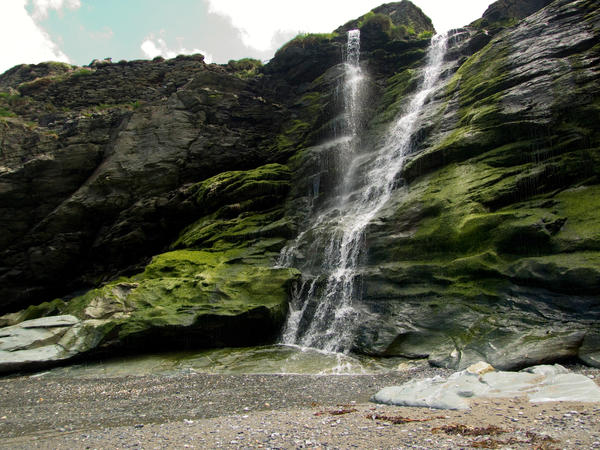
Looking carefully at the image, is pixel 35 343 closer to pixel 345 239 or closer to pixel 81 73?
pixel 345 239

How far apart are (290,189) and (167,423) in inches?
786

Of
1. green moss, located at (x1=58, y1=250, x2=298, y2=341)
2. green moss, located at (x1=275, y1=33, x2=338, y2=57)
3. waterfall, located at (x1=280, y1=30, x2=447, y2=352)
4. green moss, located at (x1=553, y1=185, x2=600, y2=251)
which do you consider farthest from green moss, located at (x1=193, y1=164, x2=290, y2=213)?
green moss, located at (x1=275, y1=33, x2=338, y2=57)

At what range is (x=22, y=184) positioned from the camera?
26.4 metres

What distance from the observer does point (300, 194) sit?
25.6 m

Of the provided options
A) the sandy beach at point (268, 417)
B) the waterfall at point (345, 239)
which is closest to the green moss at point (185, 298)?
the waterfall at point (345, 239)

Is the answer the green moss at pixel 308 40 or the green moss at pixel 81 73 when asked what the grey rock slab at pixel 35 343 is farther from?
the green moss at pixel 308 40

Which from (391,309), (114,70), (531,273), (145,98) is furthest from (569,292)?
(114,70)

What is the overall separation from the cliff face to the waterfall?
0.86m

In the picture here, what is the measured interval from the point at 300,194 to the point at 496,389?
18.8m

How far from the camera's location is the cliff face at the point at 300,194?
12875mm

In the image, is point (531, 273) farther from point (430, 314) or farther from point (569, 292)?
point (430, 314)

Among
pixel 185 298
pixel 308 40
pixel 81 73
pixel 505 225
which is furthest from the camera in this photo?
pixel 308 40

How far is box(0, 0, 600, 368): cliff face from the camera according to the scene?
12.9 m

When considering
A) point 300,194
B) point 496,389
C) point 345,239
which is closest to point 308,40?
point 300,194
